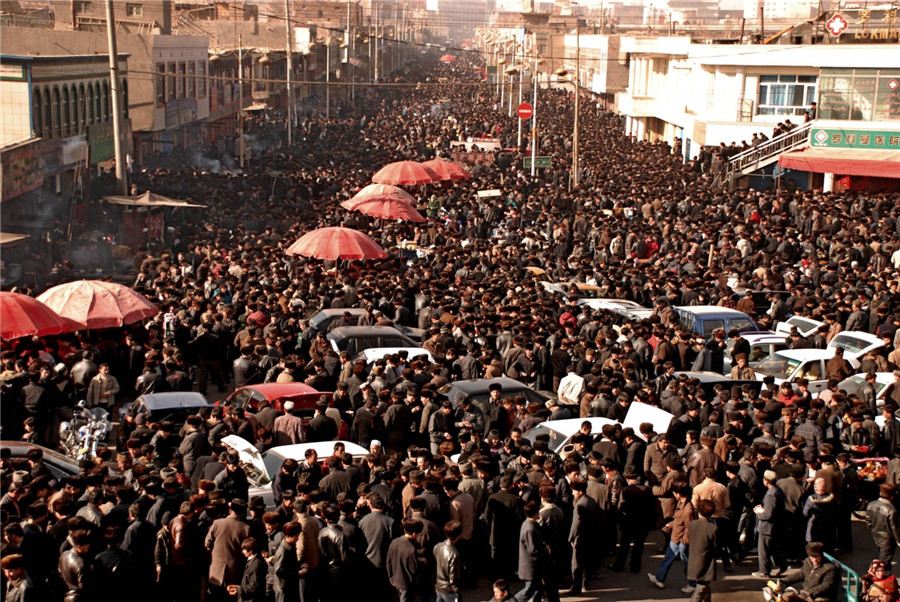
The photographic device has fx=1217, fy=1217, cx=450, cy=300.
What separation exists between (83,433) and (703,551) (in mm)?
7519

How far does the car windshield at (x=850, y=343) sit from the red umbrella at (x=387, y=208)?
12.9 meters

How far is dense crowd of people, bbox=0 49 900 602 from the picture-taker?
990cm

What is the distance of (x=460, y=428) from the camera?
13992 millimetres

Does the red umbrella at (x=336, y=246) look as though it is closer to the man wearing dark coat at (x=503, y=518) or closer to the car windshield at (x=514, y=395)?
the car windshield at (x=514, y=395)

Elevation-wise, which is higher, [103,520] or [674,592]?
[103,520]

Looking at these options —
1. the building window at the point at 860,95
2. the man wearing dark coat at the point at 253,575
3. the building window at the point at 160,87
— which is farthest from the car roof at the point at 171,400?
the building window at the point at 160,87

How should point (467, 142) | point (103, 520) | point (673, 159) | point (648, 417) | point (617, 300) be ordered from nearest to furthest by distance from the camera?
point (103, 520)
point (648, 417)
point (617, 300)
point (673, 159)
point (467, 142)

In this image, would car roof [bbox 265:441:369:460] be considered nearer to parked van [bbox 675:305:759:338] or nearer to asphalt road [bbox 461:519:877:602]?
asphalt road [bbox 461:519:877:602]

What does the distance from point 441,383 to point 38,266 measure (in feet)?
41.7

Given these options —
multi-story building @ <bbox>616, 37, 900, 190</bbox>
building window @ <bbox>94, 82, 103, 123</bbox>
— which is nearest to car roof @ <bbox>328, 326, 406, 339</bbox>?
building window @ <bbox>94, 82, 103, 123</bbox>

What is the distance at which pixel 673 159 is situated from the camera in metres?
45.8

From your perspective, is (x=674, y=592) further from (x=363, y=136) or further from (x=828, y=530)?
(x=363, y=136)

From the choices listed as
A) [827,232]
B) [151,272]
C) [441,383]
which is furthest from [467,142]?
[441,383]

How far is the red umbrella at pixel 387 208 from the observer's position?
2903 cm
